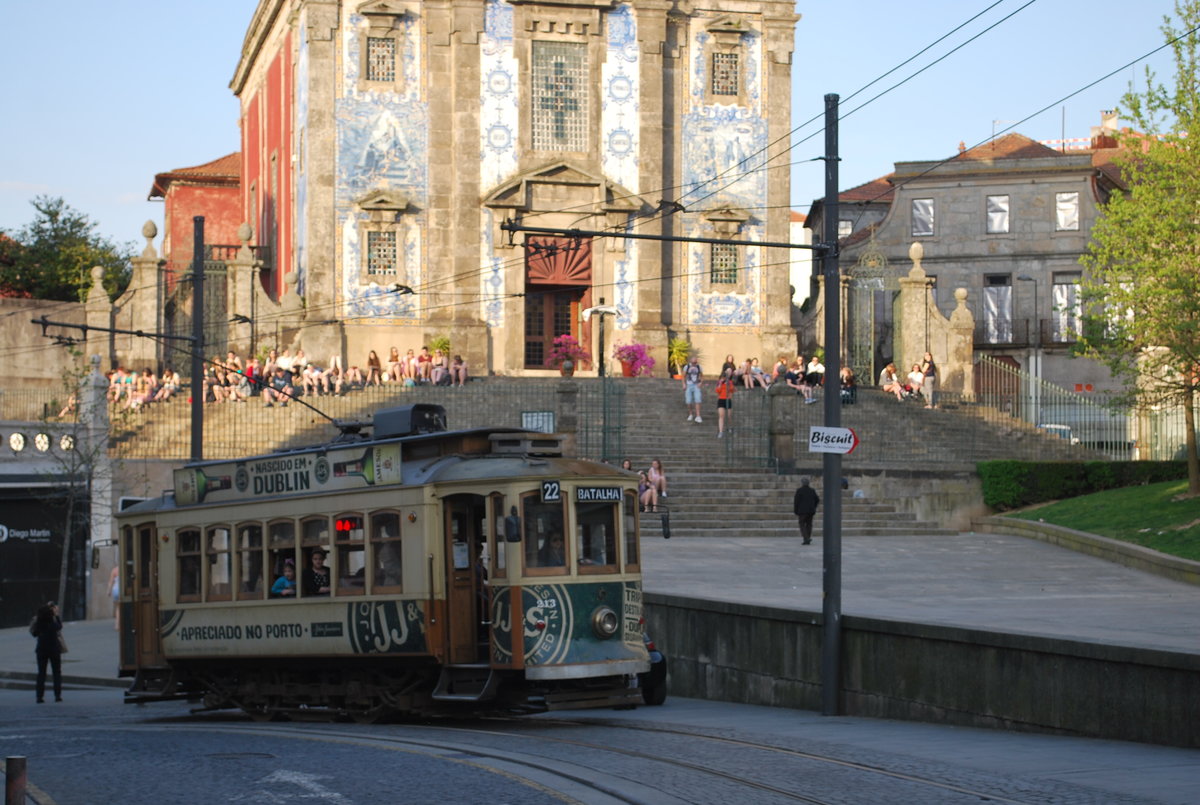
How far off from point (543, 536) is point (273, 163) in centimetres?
4280

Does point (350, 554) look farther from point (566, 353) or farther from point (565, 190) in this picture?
point (565, 190)

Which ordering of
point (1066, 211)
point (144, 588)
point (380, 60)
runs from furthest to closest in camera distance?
point (1066, 211)
point (380, 60)
point (144, 588)

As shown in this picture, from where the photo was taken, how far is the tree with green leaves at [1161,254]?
3131 centimetres

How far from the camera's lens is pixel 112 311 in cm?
5084

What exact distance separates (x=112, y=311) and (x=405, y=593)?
121ft

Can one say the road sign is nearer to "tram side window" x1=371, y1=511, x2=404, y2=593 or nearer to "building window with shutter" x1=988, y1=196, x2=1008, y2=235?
"tram side window" x1=371, y1=511, x2=404, y2=593

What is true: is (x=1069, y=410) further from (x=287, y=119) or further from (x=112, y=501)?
(x=287, y=119)

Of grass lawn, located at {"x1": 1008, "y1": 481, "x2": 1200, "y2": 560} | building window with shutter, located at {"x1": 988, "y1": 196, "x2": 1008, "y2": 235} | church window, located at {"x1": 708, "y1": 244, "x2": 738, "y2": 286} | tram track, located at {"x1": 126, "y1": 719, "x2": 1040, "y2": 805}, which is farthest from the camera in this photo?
building window with shutter, located at {"x1": 988, "y1": 196, "x2": 1008, "y2": 235}

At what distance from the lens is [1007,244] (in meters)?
59.7

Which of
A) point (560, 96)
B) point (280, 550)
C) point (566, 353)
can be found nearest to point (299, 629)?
point (280, 550)

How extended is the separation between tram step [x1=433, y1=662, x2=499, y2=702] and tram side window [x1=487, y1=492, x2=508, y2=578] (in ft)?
2.89

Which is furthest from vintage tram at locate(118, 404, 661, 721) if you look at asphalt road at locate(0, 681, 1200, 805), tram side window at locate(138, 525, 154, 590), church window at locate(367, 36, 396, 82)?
church window at locate(367, 36, 396, 82)

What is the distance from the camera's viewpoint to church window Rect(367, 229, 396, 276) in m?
49.4

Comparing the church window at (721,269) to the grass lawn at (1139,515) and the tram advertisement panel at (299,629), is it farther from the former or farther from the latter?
the tram advertisement panel at (299,629)
